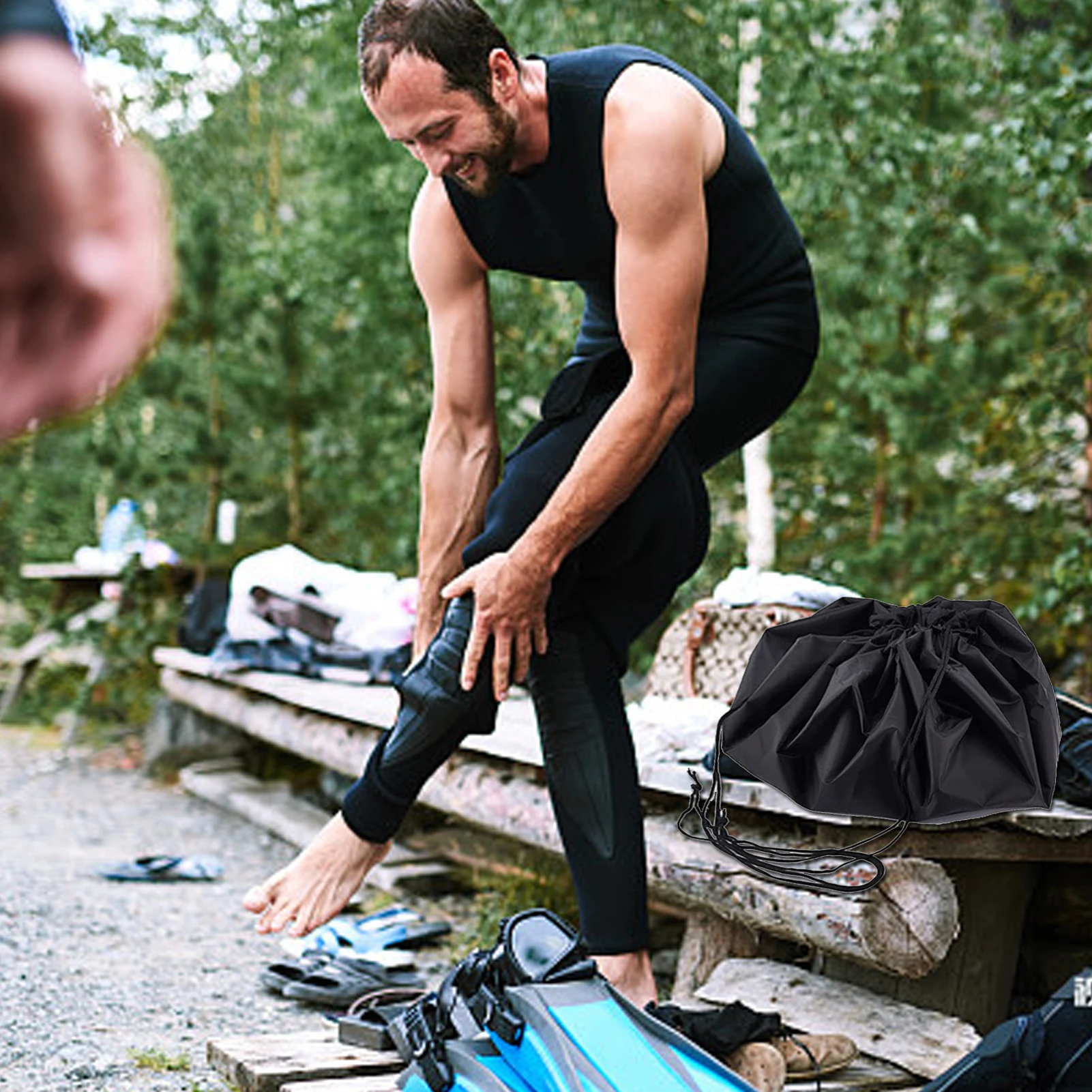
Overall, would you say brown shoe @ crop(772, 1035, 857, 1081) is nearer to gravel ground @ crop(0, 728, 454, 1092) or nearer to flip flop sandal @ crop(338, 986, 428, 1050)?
flip flop sandal @ crop(338, 986, 428, 1050)

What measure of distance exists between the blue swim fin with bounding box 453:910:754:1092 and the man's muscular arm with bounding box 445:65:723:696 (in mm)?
467

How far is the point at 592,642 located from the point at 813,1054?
0.68 meters

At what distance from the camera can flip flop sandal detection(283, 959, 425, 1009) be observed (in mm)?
3043

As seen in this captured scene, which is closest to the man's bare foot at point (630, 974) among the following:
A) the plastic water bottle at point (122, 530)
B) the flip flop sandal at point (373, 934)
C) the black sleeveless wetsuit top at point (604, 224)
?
the black sleeveless wetsuit top at point (604, 224)

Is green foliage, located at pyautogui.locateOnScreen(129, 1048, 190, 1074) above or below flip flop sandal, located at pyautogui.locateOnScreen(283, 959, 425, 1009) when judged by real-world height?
above

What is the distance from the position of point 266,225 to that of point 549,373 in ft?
18.1

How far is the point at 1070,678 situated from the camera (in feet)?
18.6

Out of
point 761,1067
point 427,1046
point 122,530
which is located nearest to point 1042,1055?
point 761,1067

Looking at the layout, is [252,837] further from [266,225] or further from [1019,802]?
[266,225]

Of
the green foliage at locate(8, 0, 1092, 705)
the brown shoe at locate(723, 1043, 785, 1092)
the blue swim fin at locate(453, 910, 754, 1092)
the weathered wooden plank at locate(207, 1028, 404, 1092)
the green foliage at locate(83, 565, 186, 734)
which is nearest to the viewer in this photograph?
the blue swim fin at locate(453, 910, 754, 1092)

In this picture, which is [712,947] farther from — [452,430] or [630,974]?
[452,430]

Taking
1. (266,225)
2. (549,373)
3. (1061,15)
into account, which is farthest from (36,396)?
(266,225)

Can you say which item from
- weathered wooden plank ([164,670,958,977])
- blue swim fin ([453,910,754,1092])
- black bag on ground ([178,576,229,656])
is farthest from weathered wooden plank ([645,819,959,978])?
black bag on ground ([178,576,229,656])

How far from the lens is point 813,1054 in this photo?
2.29 m
